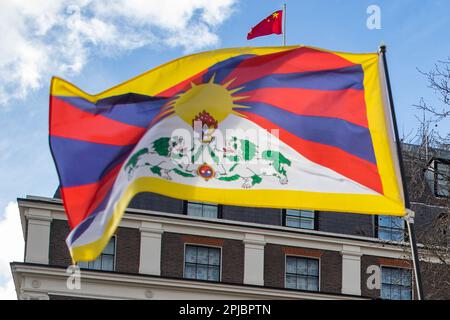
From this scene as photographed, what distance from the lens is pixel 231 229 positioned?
39.0 m

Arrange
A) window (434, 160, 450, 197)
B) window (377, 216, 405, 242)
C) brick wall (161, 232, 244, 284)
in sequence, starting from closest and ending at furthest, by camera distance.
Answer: window (434, 160, 450, 197) → brick wall (161, 232, 244, 284) → window (377, 216, 405, 242)

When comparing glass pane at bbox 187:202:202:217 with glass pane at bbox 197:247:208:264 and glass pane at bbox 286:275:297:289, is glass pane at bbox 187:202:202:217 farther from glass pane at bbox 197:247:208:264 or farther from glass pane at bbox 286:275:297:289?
glass pane at bbox 286:275:297:289

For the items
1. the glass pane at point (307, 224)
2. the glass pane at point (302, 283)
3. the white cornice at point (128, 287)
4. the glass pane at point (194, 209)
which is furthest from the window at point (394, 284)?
the glass pane at point (194, 209)

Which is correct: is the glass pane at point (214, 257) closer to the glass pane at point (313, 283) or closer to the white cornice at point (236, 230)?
the white cornice at point (236, 230)

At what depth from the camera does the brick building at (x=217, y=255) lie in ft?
120

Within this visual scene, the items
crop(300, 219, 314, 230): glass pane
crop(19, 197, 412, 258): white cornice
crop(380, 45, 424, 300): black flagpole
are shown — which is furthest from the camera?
crop(300, 219, 314, 230): glass pane

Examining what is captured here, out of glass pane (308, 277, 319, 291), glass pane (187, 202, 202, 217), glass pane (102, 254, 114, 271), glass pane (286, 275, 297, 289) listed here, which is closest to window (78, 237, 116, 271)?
glass pane (102, 254, 114, 271)

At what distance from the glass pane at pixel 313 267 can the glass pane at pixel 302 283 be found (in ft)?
1.17

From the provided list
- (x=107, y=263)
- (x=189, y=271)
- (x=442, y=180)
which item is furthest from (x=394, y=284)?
(x=442, y=180)

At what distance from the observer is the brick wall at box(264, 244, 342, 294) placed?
38.9 m

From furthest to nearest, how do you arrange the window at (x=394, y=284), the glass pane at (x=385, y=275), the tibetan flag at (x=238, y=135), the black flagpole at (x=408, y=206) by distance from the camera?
the glass pane at (x=385, y=275), the window at (x=394, y=284), the tibetan flag at (x=238, y=135), the black flagpole at (x=408, y=206)

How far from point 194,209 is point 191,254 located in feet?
6.29

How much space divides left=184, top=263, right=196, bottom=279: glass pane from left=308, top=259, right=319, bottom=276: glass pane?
A: 476cm

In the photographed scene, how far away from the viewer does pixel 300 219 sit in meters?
40.7
